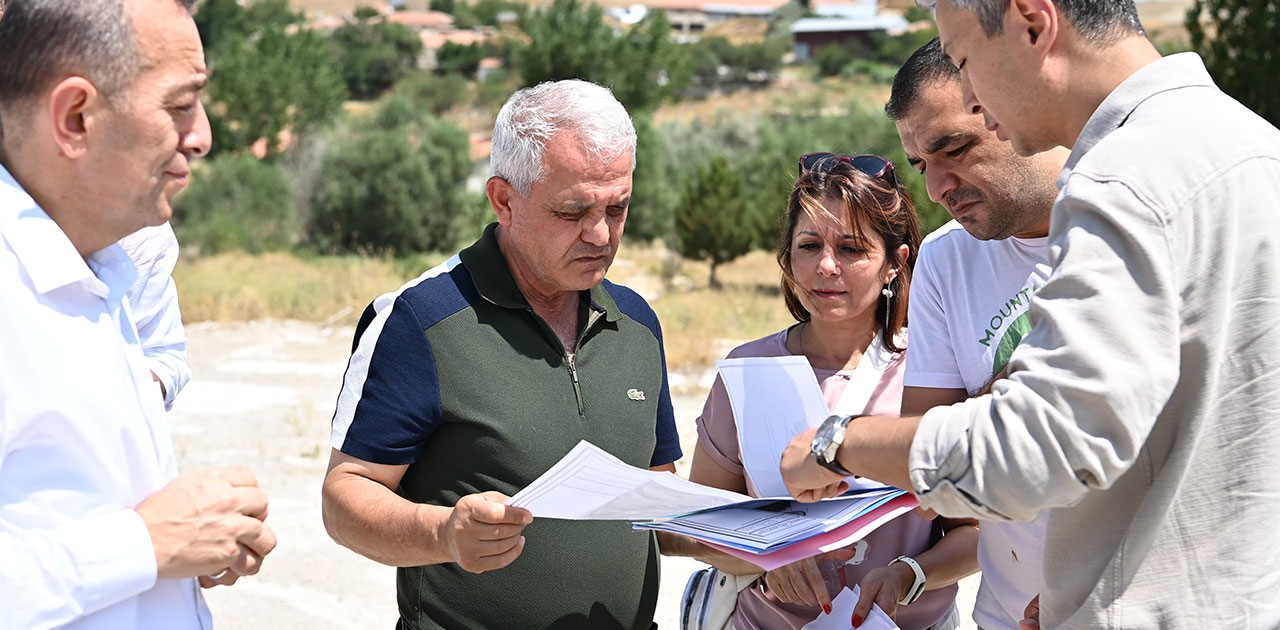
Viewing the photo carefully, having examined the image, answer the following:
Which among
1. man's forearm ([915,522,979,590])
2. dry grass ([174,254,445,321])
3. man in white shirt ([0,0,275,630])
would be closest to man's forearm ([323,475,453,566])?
man in white shirt ([0,0,275,630])

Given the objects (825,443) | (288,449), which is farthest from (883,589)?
(288,449)

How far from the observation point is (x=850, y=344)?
134 inches

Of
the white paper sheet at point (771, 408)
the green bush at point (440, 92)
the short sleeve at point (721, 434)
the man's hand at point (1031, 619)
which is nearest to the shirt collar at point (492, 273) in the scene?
the short sleeve at point (721, 434)

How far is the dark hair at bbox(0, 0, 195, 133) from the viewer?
1.76 metres

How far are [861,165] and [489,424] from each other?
4.75ft

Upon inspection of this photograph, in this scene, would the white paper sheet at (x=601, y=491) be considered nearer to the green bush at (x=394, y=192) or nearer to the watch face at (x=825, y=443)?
the watch face at (x=825, y=443)

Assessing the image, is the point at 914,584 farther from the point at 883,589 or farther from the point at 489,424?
the point at 489,424

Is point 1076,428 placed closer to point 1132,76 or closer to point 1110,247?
point 1110,247

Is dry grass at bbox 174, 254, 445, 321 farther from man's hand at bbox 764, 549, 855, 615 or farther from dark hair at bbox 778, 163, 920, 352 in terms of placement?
man's hand at bbox 764, 549, 855, 615

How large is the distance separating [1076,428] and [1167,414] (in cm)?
23

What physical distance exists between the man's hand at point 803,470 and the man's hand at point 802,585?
2.54 ft

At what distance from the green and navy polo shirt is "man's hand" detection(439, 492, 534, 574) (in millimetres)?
319

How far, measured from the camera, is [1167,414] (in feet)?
5.66

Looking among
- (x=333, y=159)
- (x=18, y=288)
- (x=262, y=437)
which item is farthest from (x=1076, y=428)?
(x=333, y=159)
